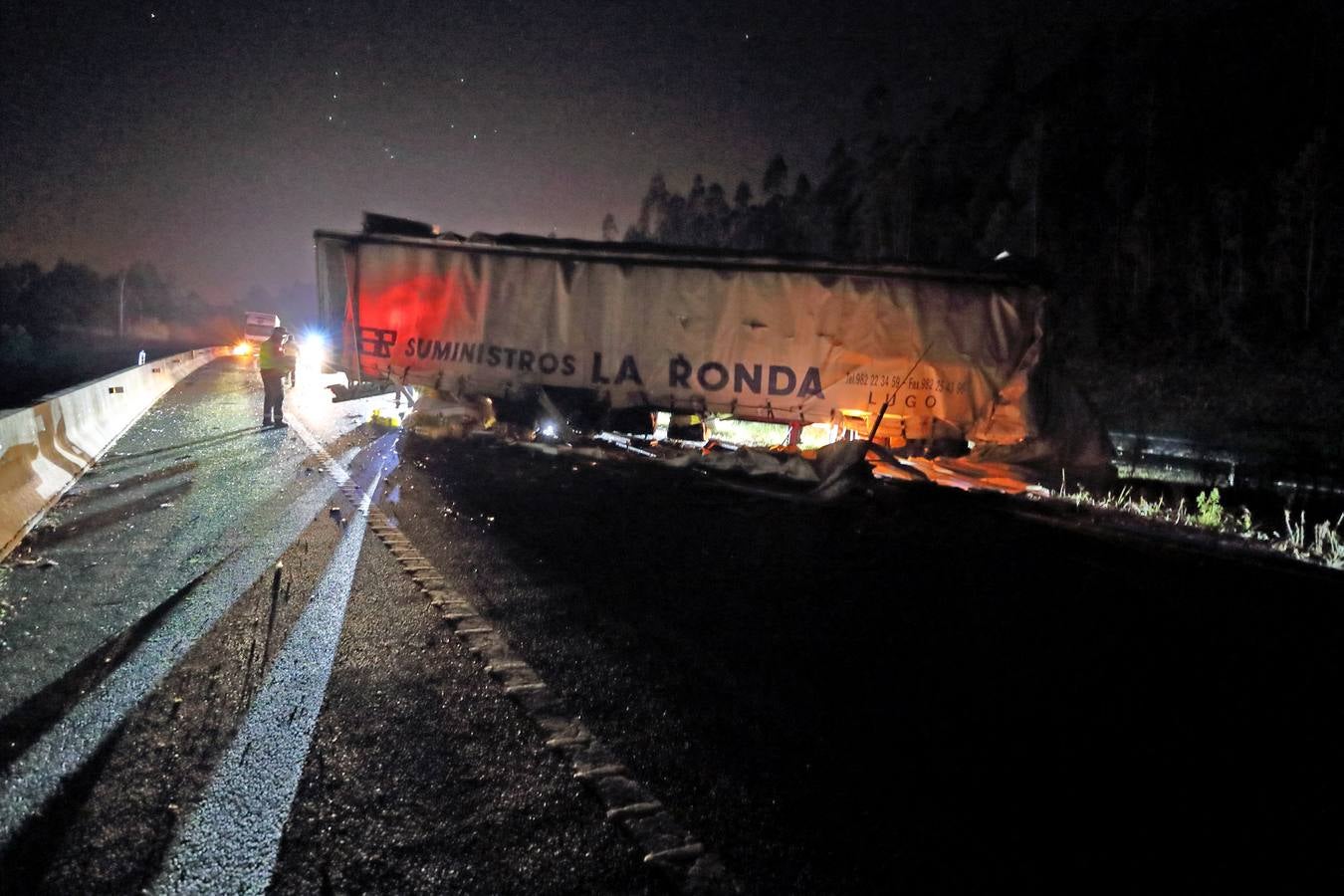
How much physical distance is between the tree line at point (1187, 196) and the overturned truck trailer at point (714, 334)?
79.7 ft

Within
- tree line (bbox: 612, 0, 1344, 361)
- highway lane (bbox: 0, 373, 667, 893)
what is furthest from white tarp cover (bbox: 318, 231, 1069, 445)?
tree line (bbox: 612, 0, 1344, 361)

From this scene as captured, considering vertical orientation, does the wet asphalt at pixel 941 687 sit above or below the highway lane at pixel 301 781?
below

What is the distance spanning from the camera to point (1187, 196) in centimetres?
4169

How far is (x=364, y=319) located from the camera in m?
12.6

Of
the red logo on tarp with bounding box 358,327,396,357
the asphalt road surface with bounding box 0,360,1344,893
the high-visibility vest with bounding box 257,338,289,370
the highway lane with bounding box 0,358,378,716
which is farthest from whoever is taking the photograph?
the high-visibility vest with bounding box 257,338,289,370

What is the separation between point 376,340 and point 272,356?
2388 mm

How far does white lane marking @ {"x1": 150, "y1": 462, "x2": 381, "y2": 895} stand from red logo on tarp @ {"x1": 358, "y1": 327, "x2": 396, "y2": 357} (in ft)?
27.4

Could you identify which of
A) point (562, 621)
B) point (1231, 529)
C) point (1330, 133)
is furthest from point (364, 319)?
point (1330, 133)

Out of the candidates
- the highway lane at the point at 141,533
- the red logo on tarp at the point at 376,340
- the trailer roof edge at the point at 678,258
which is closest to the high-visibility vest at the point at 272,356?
the highway lane at the point at 141,533

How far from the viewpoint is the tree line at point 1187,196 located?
1309 inches

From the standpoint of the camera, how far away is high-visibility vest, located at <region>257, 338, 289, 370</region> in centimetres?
1382

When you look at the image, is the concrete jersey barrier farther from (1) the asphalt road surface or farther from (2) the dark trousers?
(2) the dark trousers

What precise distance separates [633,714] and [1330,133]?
138 ft

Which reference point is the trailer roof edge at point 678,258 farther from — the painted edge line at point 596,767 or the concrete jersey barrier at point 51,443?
the painted edge line at point 596,767
